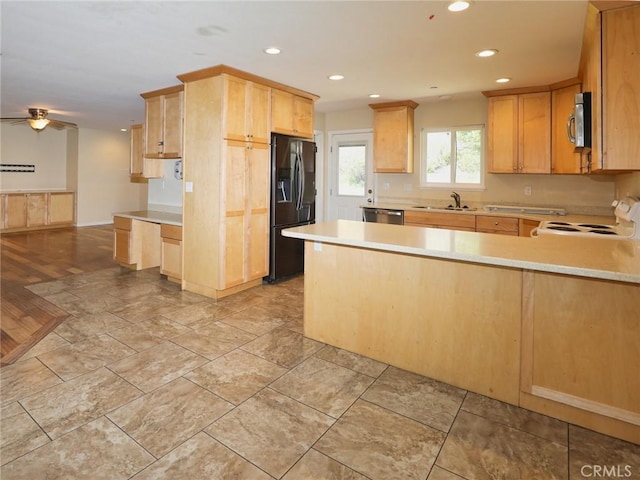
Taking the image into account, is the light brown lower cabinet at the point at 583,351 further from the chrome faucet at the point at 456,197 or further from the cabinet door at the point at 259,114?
the chrome faucet at the point at 456,197

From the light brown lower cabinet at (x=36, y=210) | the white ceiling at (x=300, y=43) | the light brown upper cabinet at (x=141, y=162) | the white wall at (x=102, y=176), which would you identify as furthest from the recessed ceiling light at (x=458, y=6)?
the light brown lower cabinet at (x=36, y=210)

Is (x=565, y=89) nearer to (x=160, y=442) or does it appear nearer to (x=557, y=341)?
(x=557, y=341)

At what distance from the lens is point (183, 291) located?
14.1ft

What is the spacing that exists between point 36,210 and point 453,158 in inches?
355

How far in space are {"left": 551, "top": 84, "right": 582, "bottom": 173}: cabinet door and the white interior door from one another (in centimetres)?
256

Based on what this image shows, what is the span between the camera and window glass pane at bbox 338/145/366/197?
627 cm

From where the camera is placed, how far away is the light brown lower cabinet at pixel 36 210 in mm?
8172

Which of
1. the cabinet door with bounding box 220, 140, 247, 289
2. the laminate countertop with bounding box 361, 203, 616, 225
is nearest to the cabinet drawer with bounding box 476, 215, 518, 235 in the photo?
the laminate countertop with bounding box 361, 203, 616, 225

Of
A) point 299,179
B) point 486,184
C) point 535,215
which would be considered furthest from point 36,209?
point 535,215

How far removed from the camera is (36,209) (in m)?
8.60

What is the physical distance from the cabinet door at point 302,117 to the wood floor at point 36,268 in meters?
3.28

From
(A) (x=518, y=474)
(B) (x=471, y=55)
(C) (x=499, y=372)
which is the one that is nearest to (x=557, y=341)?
(C) (x=499, y=372)

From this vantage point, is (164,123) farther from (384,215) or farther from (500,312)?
(500,312)

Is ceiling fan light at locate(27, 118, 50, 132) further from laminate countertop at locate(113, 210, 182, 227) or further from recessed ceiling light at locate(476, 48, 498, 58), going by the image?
recessed ceiling light at locate(476, 48, 498, 58)
